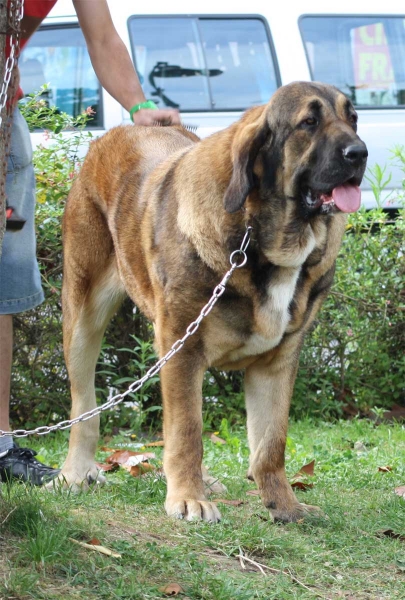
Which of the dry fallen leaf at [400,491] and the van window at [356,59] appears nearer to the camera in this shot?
the dry fallen leaf at [400,491]

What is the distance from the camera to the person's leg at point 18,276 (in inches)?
169

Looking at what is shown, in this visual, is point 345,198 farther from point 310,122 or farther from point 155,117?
→ point 155,117

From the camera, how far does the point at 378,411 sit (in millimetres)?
6469

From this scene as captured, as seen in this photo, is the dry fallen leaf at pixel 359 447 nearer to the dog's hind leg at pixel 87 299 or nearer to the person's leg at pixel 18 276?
the dog's hind leg at pixel 87 299

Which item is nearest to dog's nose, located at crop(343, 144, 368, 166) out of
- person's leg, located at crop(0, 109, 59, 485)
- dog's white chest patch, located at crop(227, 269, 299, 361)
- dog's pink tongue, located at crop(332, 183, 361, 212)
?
dog's pink tongue, located at crop(332, 183, 361, 212)

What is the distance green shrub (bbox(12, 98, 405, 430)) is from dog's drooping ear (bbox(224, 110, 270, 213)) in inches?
93.4

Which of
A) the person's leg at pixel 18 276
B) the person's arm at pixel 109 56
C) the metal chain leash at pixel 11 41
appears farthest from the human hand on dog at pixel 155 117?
the metal chain leash at pixel 11 41

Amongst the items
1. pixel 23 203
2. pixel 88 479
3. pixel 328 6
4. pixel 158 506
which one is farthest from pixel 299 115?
pixel 328 6

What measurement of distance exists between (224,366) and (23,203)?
1.16 metres

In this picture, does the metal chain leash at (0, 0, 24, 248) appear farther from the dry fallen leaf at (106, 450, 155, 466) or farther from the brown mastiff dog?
the dry fallen leaf at (106, 450, 155, 466)

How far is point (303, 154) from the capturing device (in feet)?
12.2

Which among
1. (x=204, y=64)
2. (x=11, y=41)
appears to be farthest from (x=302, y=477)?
(x=204, y=64)

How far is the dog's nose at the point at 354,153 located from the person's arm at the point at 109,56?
1.60 meters

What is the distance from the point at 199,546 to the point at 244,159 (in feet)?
4.71
